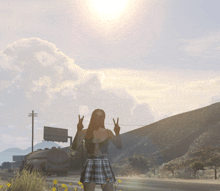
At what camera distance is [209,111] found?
86.9 metres

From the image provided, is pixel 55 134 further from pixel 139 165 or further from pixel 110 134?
pixel 110 134

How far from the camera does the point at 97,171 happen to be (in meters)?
5.56

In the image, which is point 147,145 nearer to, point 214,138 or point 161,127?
point 161,127

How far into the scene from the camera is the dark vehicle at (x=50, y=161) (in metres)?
30.8

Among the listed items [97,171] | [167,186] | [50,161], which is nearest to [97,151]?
[97,171]

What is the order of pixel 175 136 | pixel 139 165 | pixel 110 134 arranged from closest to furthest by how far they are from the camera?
pixel 110 134 → pixel 139 165 → pixel 175 136

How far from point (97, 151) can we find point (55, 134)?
6857cm

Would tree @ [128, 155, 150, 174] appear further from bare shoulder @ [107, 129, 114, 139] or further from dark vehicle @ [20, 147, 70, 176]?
bare shoulder @ [107, 129, 114, 139]

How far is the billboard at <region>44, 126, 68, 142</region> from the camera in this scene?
233 ft

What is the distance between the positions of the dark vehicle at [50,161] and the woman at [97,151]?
2616 centimetres

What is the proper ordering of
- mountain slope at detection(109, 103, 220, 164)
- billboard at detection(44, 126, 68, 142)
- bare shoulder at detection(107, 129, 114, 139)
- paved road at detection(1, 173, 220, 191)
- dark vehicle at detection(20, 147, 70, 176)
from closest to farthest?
bare shoulder at detection(107, 129, 114, 139), paved road at detection(1, 173, 220, 191), dark vehicle at detection(20, 147, 70, 176), billboard at detection(44, 126, 68, 142), mountain slope at detection(109, 103, 220, 164)

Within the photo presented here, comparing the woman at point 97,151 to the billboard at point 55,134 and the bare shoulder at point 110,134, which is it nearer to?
the bare shoulder at point 110,134

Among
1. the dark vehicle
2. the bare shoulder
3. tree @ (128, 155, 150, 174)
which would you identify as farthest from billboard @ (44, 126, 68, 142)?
the bare shoulder

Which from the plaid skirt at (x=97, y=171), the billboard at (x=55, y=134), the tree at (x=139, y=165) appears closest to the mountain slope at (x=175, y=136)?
the billboard at (x=55, y=134)
